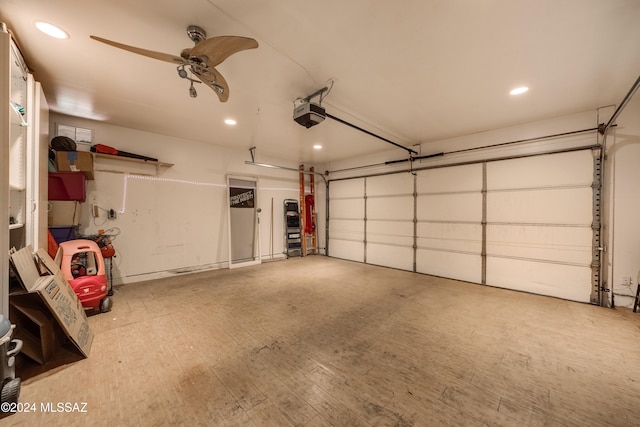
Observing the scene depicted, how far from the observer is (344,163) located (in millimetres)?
6734

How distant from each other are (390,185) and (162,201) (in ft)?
16.5

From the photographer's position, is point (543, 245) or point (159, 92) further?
point (543, 245)

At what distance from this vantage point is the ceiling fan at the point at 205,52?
1.60 m

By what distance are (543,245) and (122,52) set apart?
6118mm

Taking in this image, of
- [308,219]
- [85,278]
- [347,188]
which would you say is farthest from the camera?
[308,219]

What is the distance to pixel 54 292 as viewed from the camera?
2.02 metres

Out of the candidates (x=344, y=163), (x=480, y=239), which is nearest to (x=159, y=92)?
(x=344, y=163)

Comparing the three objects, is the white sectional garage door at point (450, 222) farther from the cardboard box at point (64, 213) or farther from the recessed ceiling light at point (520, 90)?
the cardboard box at point (64, 213)

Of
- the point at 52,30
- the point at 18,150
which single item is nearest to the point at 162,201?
the point at 18,150

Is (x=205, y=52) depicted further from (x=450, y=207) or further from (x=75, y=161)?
(x=450, y=207)

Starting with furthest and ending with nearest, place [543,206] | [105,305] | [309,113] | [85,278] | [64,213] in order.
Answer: [543,206]
[64,213]
[105,305]
[85,278]
[309,113]

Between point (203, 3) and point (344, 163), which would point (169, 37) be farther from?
point (344, 163)

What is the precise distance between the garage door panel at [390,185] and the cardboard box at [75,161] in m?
5.51

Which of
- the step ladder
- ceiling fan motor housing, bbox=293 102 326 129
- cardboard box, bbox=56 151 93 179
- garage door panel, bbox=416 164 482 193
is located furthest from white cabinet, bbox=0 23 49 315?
garage door panel, bbox=416 164 482 193
